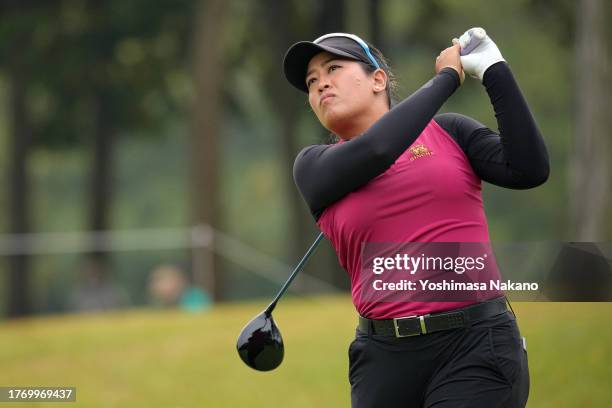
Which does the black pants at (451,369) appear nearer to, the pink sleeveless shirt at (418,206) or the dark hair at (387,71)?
the pink sleeveless shirt at (418,206)

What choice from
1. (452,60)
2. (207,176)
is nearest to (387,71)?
(452,60)

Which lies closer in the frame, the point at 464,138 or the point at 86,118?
the point at 464,138

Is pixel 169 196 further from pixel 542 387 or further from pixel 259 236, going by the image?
pixel 542 387

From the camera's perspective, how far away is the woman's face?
13.4 feet

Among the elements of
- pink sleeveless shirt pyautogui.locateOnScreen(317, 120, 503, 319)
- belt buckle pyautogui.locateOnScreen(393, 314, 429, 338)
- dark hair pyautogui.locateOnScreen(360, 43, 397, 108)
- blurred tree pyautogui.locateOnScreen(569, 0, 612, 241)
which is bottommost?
belt buckle pyautogui.locateOnScreen(393, 314, 429, 338)

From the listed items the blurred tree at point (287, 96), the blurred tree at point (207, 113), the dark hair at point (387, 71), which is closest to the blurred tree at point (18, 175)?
the blurred tree at point (287, 96)

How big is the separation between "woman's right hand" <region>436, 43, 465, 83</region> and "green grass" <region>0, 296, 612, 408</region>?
1.54 meters

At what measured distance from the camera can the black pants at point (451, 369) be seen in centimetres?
377

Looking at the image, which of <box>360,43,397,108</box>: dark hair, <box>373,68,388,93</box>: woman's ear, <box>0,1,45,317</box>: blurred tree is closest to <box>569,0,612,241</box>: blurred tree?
<box>360,43,397,108</box>: dark hair

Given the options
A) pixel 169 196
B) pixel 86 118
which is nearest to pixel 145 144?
pixel 169 196

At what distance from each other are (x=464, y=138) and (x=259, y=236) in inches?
1712

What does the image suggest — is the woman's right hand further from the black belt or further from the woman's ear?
the black belt

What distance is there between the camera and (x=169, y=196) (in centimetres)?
4475

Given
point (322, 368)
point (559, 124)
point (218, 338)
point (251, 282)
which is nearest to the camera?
point (322, 368)
